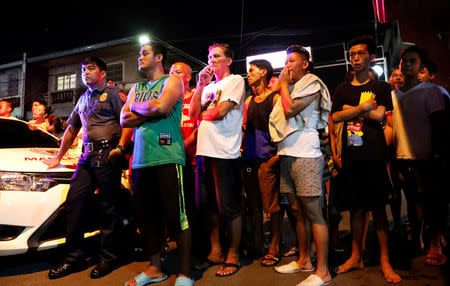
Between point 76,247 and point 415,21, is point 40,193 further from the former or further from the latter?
point 415,21

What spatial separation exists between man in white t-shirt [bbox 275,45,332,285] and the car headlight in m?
2.29

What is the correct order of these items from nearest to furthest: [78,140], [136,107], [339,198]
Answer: [136,107] < [339,198] < [78,140]

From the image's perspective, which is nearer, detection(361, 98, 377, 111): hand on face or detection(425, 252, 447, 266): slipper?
detection(361, 98, 377, 111): hand on face

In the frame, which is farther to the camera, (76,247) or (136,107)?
(76,247)

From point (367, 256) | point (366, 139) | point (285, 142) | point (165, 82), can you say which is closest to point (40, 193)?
point (165, 82)

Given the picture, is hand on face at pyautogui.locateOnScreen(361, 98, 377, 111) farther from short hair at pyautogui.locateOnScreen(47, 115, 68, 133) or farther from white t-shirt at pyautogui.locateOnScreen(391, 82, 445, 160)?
short hair at pyautogui.locateOnScreen(47, 115, 68, 133)

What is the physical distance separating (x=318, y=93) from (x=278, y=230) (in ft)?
4.90

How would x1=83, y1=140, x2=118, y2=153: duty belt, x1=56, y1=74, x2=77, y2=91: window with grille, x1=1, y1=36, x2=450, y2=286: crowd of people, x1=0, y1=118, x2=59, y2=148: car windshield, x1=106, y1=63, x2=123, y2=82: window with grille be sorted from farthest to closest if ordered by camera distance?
x1=56, y1=74, x2=77, y2=91: window with grille, x1=106, y1=63, x2=123, y2=82: window with grille, x1=0, y1=118, x2=59, y2=148: car windshield, x1=83, y1=140, x2=118, y2=153: duty belt, x1=1, y1=36, x2=450, y2=286: crowd of people

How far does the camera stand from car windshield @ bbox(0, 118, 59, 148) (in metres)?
3.57

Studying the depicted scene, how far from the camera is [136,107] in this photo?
8.37 ft

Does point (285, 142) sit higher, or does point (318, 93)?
point (318, 93)

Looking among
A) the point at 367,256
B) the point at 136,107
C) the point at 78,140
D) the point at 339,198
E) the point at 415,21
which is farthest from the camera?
the point at 415,21

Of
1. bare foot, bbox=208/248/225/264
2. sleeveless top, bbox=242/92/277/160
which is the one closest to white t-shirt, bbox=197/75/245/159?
sleeveless top, bbox=242/92/277/160

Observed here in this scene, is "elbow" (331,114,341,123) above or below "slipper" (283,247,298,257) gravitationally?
above
